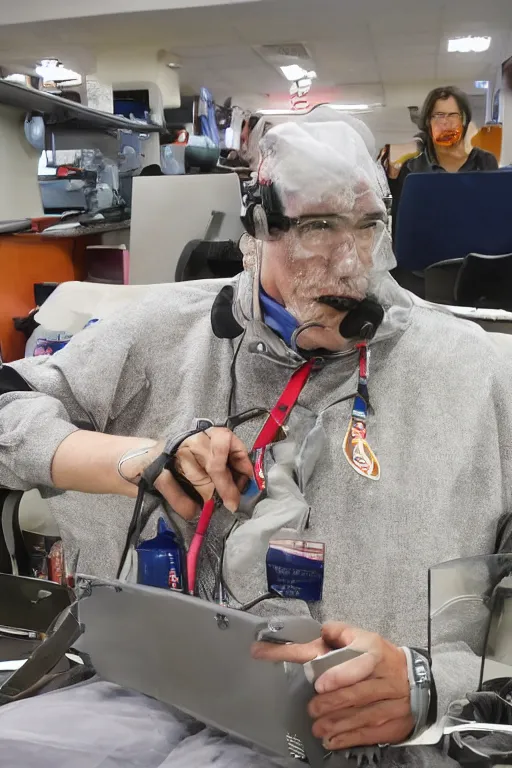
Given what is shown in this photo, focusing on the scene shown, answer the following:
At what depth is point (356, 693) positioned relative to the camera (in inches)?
26.0

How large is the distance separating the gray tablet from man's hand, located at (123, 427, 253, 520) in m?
0.11

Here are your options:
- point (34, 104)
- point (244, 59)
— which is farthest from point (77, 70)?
point (34, 104)

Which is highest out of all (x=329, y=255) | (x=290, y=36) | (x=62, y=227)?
(x=290, y=36)

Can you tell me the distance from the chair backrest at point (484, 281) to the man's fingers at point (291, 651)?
1.24 m

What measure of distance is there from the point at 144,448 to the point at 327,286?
287 millimetres

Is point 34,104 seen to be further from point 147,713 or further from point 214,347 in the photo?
point 147,713

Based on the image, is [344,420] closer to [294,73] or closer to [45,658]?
[45,658]

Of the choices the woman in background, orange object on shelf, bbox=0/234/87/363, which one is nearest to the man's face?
the woman in background

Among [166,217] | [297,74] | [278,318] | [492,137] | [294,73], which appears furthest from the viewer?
[492,137]

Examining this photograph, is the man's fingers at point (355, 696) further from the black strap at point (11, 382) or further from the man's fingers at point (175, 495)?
the black strap at point (11, 382)

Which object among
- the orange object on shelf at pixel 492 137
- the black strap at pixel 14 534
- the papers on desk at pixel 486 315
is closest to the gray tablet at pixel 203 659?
the black strap at pixel 14 534

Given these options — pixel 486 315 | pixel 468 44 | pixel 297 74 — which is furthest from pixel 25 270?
pixel 468 44

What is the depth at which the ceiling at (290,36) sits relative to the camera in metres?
4.50

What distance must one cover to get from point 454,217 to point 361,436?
1.15m
